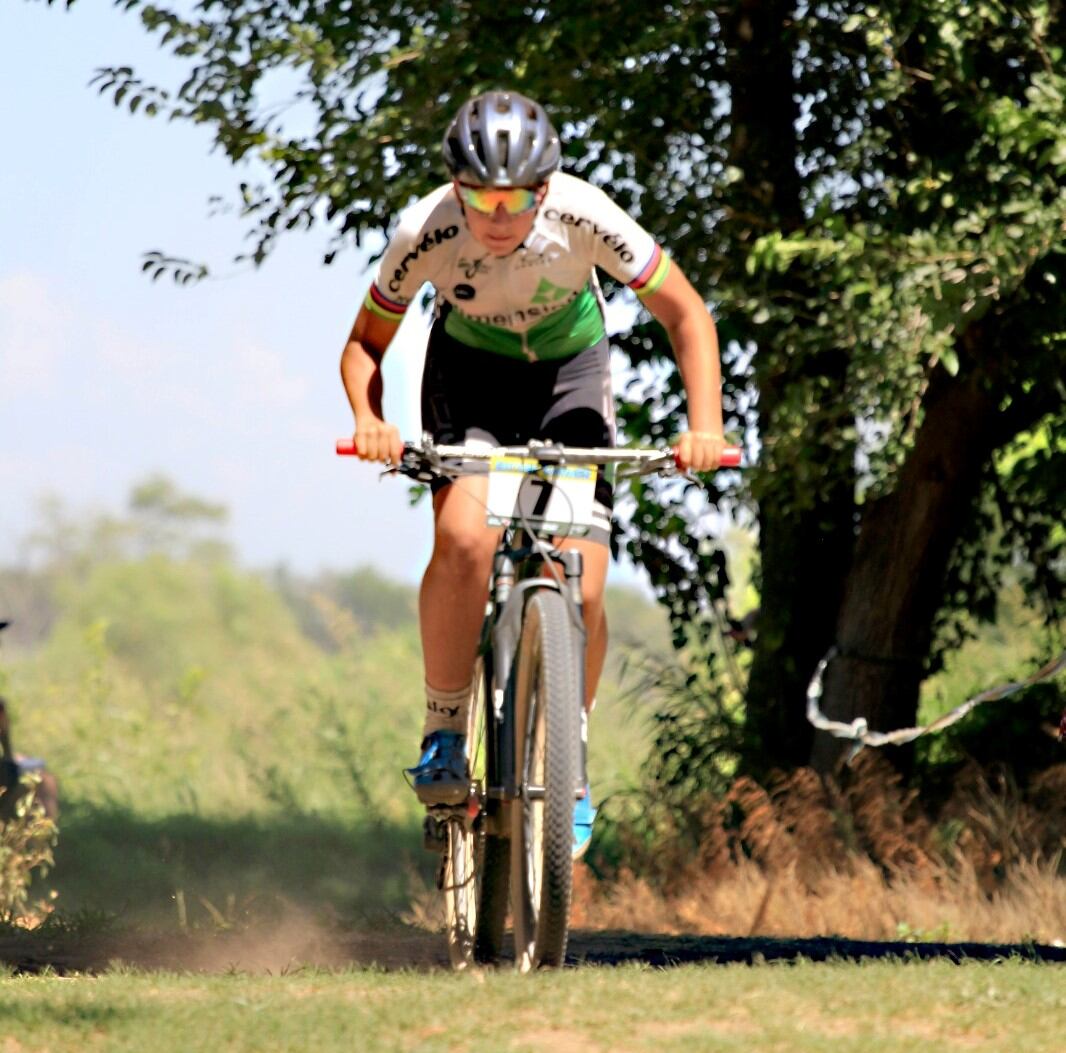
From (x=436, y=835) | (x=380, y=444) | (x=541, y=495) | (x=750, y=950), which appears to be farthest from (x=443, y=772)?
(x=750, y=950)

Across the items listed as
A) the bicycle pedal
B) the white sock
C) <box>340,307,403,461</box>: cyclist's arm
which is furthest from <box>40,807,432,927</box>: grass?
<box>340,307,403,461</box>: cyclist's arm

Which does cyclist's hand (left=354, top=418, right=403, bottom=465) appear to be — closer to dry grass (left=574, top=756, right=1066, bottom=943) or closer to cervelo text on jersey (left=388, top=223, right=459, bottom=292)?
cervelo text on jersey (left=388, top=223, right=459, bottom=292)

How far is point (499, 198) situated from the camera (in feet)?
18.5

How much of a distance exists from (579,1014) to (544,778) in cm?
92

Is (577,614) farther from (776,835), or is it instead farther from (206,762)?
(206,762)

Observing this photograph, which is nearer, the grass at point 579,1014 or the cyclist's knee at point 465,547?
the grass at point 579,1014

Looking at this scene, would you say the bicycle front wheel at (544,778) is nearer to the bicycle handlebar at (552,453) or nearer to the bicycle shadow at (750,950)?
the bicycle handlebar at (552,453)

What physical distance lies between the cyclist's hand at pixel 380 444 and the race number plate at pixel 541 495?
29 centimetres

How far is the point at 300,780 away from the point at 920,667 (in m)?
13.3

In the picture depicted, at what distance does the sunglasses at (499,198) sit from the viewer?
563 cm

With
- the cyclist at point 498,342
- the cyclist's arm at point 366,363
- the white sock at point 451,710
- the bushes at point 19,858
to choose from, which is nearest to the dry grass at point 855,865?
the bushes at point 19,858

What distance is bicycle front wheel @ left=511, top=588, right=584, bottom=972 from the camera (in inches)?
209

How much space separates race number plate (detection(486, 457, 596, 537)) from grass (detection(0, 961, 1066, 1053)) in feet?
4.37

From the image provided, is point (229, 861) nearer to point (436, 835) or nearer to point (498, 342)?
point (436, 835)
